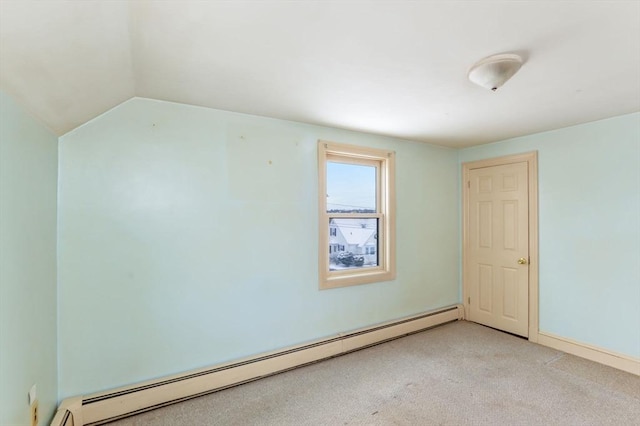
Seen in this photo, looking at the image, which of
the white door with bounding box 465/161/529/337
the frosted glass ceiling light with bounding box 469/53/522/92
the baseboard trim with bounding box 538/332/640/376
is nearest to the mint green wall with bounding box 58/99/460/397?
the frosted glass ceiling light with bounding box 469/53/522/92

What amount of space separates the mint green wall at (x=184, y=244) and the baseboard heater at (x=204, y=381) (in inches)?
3.5

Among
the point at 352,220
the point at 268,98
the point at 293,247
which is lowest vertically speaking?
the point at 293,247

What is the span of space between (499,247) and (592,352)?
1.34 m

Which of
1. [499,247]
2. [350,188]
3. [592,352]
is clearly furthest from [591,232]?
[350,188]

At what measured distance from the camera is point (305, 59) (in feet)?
5.84

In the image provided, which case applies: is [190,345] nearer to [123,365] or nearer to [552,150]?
[123,365]

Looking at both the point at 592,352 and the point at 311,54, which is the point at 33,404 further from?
the point at 592,352

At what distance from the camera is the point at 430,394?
8.03ft

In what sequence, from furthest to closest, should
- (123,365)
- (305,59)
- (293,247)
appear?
(293,247), (123,365), (305,59)

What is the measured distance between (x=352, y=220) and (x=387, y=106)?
1362mm

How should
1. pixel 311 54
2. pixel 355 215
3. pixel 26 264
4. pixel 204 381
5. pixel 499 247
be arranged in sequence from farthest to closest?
1. pixel 499 247
2. pixel 355 215
3. pixel 204 381
4. pixel 311 54
5. pixel 26 264

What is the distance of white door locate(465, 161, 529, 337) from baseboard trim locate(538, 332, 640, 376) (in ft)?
0.80

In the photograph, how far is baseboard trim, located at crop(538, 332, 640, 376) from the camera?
280 centimetres

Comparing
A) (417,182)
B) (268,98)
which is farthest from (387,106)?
(417,182)
